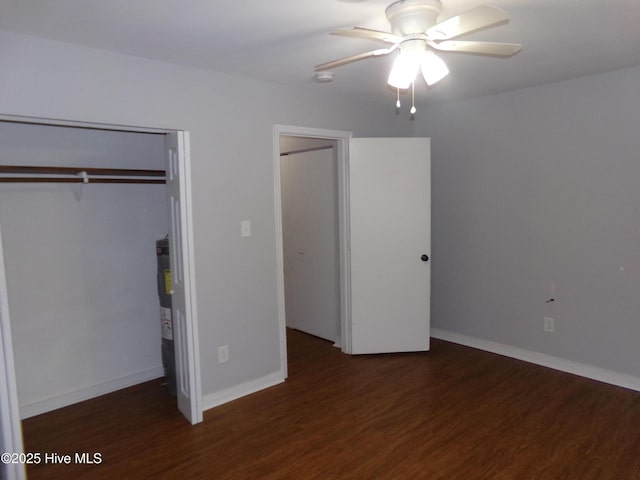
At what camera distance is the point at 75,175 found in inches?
122

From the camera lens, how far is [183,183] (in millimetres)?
2734

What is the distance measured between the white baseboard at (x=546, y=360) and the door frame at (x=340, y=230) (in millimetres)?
1081

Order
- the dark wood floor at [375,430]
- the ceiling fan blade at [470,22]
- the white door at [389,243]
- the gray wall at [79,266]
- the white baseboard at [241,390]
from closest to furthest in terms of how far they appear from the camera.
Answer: the ceiling fan blade at [470,22] → the dark wood floor at [375,430] → the gray wall at [79,266] → the white baseboard at [241,390] → the white door at [389,243]

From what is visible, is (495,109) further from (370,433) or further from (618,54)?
(370,433)

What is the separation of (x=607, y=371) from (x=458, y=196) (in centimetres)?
188

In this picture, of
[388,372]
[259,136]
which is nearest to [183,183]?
[259,136]

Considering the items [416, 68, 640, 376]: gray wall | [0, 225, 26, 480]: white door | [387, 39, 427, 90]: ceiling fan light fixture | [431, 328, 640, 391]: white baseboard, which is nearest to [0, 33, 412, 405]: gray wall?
[0, 225, 26, 480]: white door

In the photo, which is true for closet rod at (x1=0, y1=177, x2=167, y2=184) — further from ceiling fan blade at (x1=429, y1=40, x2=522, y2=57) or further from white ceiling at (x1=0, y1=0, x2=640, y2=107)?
ceiling fan blade at (x1=429, y1=40, x2=522, y2=57)

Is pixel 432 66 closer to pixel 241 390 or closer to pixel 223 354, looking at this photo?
pixel 223 354

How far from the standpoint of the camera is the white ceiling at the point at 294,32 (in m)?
1.95

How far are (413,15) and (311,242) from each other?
2.94 m

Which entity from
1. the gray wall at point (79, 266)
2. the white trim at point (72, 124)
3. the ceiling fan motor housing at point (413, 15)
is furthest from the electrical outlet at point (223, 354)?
the ceiling fan motor housing at point (413, 15)

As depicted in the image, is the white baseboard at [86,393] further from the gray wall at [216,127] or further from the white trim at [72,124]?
the white trim at [72,124]

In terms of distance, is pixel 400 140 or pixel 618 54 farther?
pixel 400 140
